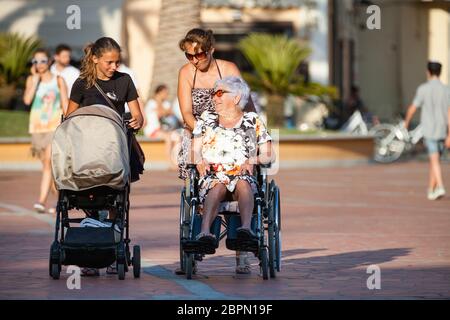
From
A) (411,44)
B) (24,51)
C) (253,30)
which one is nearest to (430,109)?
(24,51)

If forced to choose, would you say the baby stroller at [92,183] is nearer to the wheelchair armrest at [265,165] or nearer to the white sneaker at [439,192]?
the wheelchair armrest at [265,165]

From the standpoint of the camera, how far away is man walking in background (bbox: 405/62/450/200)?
1873 cm

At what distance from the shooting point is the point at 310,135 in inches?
1079

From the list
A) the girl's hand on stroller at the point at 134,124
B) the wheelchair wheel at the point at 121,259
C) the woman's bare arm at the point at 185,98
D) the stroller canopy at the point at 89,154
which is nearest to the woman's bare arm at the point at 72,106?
the girl's hand on stroller at the point at 134,124

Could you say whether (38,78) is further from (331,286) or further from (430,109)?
(331,286)

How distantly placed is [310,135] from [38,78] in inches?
438

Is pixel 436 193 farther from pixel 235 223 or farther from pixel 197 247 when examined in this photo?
pixel 197 247

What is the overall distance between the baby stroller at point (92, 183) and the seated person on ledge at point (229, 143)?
0.57 metres

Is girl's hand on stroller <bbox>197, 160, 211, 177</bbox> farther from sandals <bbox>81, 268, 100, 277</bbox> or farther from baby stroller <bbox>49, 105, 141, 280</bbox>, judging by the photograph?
sandals <bbox>81, 268, 100, 277</bbox>

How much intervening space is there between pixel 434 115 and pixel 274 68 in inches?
434

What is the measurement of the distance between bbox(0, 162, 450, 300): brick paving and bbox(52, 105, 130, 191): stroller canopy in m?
0.71

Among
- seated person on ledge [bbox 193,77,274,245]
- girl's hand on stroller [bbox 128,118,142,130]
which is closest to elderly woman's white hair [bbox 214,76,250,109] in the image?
seated person on ledge [bbox 193,77,274,245]

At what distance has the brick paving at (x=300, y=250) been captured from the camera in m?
9.53

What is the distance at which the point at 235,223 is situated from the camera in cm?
1023
